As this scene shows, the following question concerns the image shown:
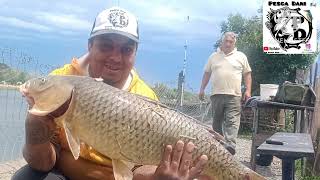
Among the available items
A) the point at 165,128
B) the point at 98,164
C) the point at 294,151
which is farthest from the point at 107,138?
the point at 294,151

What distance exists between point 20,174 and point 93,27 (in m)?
0.96

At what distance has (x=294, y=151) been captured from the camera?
4359mm

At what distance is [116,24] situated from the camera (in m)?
3.21

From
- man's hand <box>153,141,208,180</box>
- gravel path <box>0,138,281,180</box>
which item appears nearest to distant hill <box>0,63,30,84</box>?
gravel path <box>0,138,281,180</box>

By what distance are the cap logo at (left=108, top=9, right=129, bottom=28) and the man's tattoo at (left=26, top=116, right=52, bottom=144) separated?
2.37 feet

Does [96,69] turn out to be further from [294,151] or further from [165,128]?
[294,151]

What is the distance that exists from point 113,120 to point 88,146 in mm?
579

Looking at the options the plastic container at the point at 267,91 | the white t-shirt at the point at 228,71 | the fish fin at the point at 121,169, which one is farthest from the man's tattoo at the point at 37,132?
the plastic container at the point at 267,91

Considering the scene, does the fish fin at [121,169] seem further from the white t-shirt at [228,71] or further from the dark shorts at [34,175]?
the white t-shirt at [228,71]

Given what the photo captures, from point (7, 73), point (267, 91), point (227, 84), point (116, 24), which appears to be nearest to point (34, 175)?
point (116, 24)

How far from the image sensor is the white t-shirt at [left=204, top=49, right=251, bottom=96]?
9.36 m

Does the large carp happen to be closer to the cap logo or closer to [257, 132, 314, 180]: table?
the cap logo

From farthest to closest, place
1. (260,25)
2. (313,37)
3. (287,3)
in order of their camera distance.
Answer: (260,25)
(313,37)
(287,3)

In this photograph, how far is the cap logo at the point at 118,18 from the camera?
321cm
